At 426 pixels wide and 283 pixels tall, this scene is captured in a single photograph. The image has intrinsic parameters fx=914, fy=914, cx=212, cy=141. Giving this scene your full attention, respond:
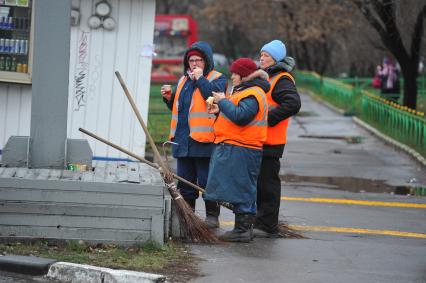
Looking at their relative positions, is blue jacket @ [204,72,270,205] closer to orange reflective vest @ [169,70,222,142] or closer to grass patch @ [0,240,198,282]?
orange reflective vest @ [169,70,222,142]

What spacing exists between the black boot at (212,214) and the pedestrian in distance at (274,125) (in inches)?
17.8

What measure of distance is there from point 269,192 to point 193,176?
2.77 feet

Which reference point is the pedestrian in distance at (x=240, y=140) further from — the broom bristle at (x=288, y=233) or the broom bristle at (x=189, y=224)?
the broom bristle at (x=288, y=233)

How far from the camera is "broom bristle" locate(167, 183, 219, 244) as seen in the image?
8.39 metres

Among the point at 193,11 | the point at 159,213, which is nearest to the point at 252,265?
the point at 159,213

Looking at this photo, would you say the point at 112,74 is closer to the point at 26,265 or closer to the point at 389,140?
the point at 26,265

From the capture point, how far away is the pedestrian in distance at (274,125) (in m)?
8.80

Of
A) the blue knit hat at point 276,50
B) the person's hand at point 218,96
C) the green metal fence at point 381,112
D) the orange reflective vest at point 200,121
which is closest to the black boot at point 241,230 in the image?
the orange reflective vest at point 200,121

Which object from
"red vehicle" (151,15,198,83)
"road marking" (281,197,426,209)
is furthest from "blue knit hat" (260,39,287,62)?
"red vehicle" (151,15,198,83)

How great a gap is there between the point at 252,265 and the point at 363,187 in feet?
20.4

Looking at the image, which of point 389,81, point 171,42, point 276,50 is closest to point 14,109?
point 276,50

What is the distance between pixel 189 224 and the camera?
27.5 feet

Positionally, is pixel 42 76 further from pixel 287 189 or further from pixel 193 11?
pixel 193 11

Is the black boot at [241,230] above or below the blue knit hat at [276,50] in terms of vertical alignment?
below
